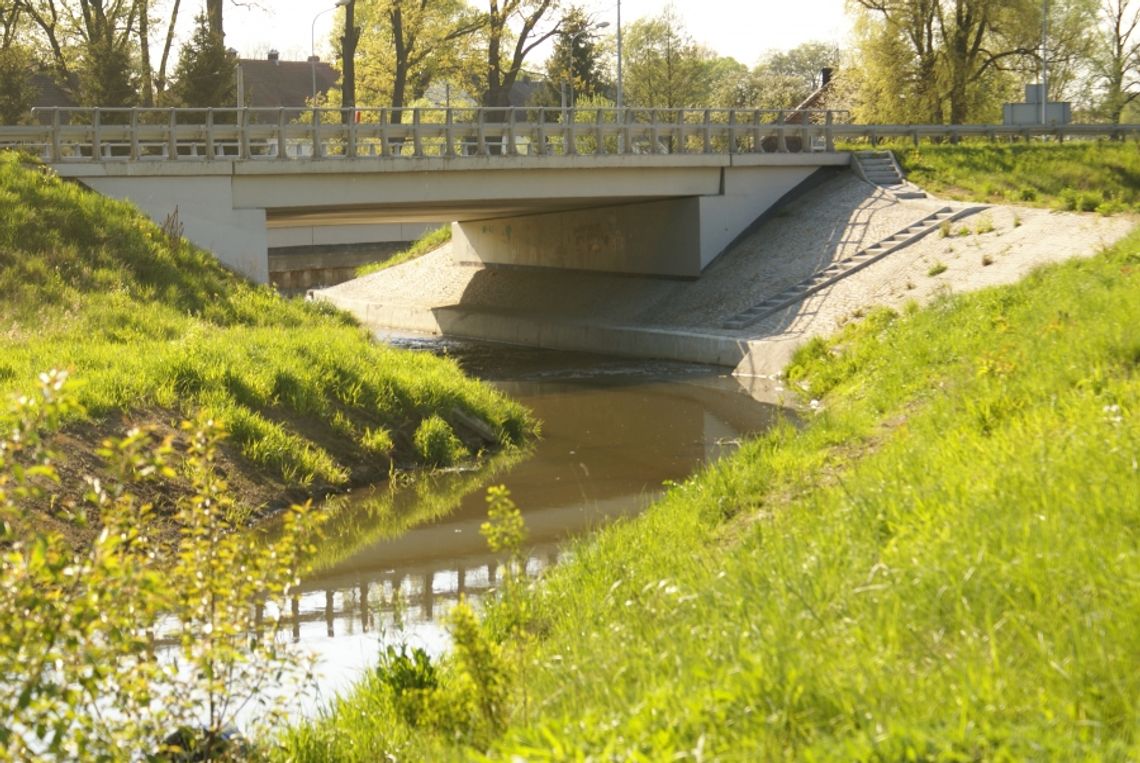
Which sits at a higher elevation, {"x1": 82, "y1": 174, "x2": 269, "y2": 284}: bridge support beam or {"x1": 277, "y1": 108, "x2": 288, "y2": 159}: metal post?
{"x1": 277, "y1": 108, "x2": 288, "y2": 159}: metal post

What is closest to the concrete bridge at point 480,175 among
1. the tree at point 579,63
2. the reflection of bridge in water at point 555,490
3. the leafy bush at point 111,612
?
the reflection of bridge in water at point 555,490

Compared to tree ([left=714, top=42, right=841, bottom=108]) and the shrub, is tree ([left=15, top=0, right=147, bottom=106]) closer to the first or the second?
the shrub

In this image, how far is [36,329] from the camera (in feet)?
68.8

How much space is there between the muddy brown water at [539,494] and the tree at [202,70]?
23.4 metres

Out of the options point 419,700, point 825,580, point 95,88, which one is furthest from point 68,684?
point 95,88

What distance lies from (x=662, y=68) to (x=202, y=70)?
33742 mm

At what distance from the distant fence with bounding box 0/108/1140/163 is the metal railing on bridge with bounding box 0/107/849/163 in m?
0.03

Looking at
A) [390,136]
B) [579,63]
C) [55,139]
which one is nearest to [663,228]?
[390,136]

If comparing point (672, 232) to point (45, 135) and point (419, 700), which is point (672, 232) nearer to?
point (45, 135)

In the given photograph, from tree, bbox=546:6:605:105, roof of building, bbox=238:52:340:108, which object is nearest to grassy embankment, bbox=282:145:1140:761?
tree, bbox=546:6:605:105

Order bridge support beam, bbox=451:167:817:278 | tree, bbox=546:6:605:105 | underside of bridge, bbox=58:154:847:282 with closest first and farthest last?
underside of bridge, bbox=58:154:847:282
bridge support beam, bbox=451:167:817:278
tree, bbox=546:6:605:105

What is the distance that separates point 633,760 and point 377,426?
15.2m

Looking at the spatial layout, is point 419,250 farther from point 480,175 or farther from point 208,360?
point 208,360

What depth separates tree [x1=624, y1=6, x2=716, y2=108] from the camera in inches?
3063
